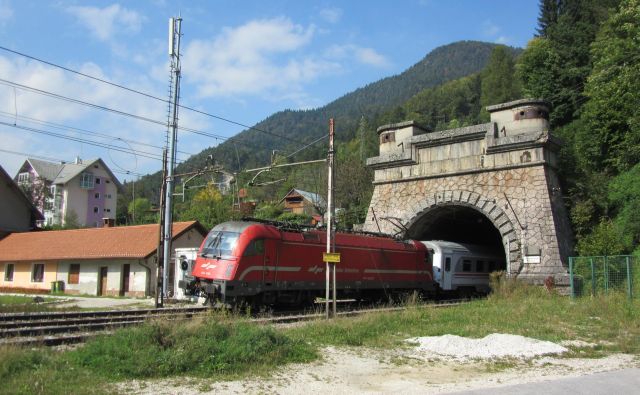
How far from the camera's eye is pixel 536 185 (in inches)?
940

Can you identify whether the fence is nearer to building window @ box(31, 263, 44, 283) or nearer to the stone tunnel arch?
the stone tunnel arch

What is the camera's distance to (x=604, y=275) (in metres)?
20.2

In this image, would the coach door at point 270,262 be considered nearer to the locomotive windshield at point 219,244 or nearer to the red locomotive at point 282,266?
the red locomotive at point 282,266

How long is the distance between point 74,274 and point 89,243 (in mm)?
2084

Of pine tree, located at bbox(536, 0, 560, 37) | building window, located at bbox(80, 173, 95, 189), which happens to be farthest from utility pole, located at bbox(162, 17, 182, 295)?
building window, located at bbox(80, 173, 95, 189)

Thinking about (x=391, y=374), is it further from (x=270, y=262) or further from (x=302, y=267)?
(x=302, y=267)

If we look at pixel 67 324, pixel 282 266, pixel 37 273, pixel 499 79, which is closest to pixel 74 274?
pixel 37 273

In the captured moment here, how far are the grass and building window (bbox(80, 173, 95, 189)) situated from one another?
6997 cm

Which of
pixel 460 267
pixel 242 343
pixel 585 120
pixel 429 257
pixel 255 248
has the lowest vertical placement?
pixel 242 343

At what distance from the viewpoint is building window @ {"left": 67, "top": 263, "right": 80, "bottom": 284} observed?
32500mm

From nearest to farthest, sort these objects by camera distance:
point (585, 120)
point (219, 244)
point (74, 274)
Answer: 1. point (219, 244)
2. point (585, 120)
3. point (74, 274)

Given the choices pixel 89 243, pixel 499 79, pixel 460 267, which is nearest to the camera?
pixel 460 267

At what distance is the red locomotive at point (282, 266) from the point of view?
1694 centimetres

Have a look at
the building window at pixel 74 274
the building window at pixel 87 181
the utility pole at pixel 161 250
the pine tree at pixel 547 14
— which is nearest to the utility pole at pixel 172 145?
the utility pole at pixel 161 250
